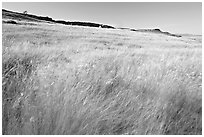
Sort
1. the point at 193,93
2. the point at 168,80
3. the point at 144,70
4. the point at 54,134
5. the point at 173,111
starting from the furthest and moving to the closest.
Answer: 1. the point at 144,70
2. the point at 168,80
3. the point at 193,93
4. the point at 173,111
5. the point at 54,134

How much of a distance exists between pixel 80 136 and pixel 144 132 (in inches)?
24.3

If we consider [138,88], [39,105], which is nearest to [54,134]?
[39,105]

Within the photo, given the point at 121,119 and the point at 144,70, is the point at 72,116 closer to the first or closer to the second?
the point at 121,119

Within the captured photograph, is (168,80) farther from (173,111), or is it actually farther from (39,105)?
(39,105)

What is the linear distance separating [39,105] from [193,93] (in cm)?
193

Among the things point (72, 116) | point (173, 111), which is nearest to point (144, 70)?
point (173, 111)

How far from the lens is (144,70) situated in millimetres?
3588

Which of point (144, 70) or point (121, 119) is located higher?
point (144, 70)

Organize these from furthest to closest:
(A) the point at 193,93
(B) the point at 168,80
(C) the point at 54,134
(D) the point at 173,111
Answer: (B) the point at 168,80 < (A) the point at 193,93 < (D) the point at 173,111 < (C) the point at 54,134

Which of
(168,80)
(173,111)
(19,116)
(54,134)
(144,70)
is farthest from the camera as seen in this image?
(144,70)

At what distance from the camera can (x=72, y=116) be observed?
81.4 inches

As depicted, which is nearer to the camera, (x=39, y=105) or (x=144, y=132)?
(x=144, y=132)

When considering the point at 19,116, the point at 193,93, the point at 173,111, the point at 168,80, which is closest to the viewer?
the point at 19,116

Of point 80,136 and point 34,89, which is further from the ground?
point 34,89
